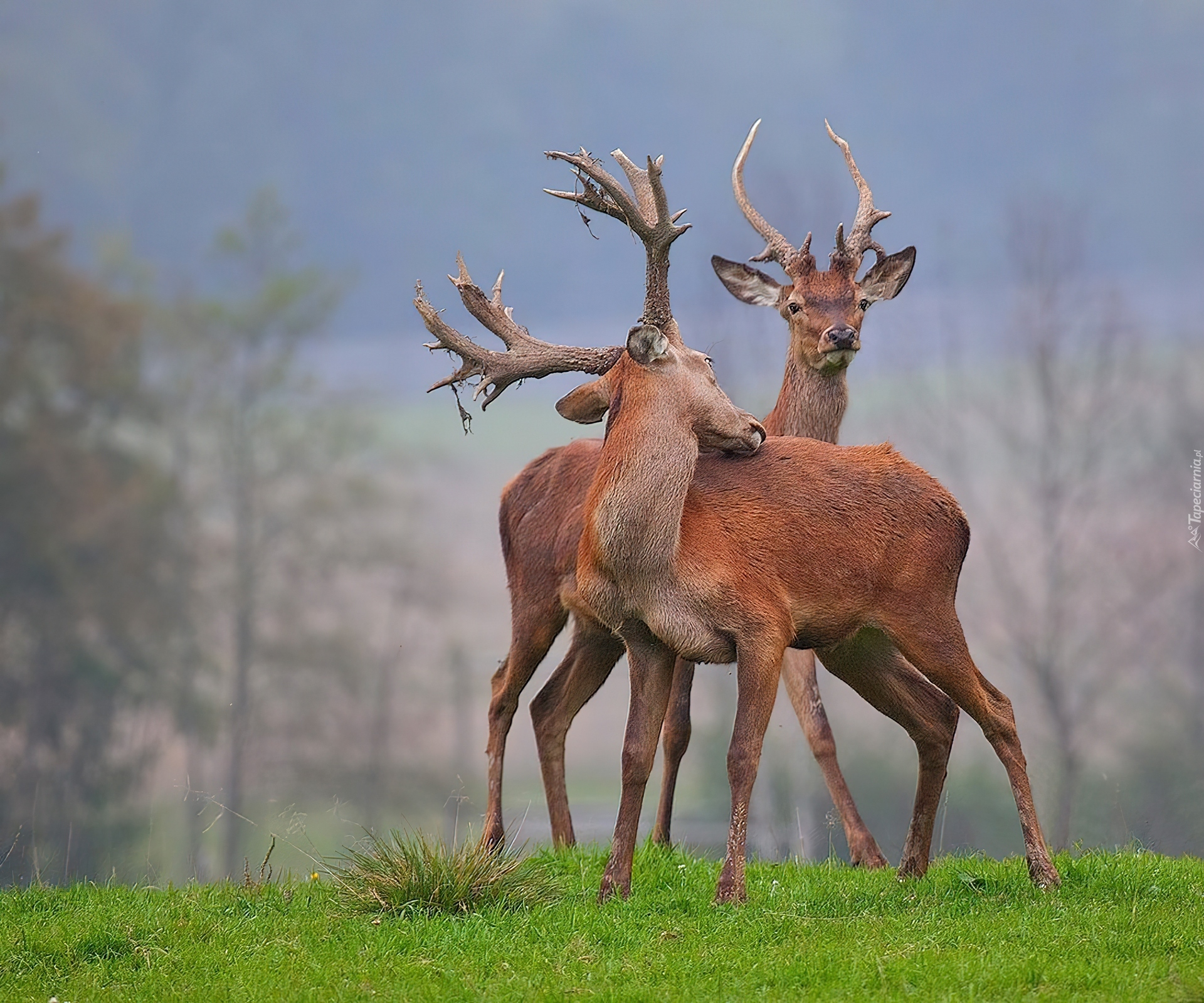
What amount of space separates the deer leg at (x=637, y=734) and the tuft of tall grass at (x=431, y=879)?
0.39m

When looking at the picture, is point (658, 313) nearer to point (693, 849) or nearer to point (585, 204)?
point (585, 204)

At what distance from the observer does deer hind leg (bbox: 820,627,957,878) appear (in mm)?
7961

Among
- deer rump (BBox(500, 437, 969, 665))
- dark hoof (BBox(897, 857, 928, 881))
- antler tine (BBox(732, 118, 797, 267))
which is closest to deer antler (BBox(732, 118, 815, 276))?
antler tine (BBox(732, 118, 797, 267))

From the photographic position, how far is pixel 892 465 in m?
7.90

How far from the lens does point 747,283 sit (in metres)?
10.5

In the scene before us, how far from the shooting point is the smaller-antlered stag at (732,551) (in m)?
7.16

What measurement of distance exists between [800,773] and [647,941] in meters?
11.2

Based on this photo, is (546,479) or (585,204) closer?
(585,204)

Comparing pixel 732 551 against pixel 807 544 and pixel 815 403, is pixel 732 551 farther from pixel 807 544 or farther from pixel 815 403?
pixel 815 403

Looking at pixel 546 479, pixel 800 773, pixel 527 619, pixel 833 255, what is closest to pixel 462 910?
pixel 527 619

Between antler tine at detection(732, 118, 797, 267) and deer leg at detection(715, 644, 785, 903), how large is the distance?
4.19 meters

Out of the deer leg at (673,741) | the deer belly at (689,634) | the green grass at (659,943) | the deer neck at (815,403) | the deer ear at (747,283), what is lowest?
the green grass at (659,943)

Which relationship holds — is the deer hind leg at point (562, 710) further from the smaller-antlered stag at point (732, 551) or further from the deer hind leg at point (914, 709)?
the smaller-antlered stag at point (732, 551)

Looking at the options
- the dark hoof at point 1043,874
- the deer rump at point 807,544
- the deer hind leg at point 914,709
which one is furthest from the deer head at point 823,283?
the dark hoof at point 1043,874
